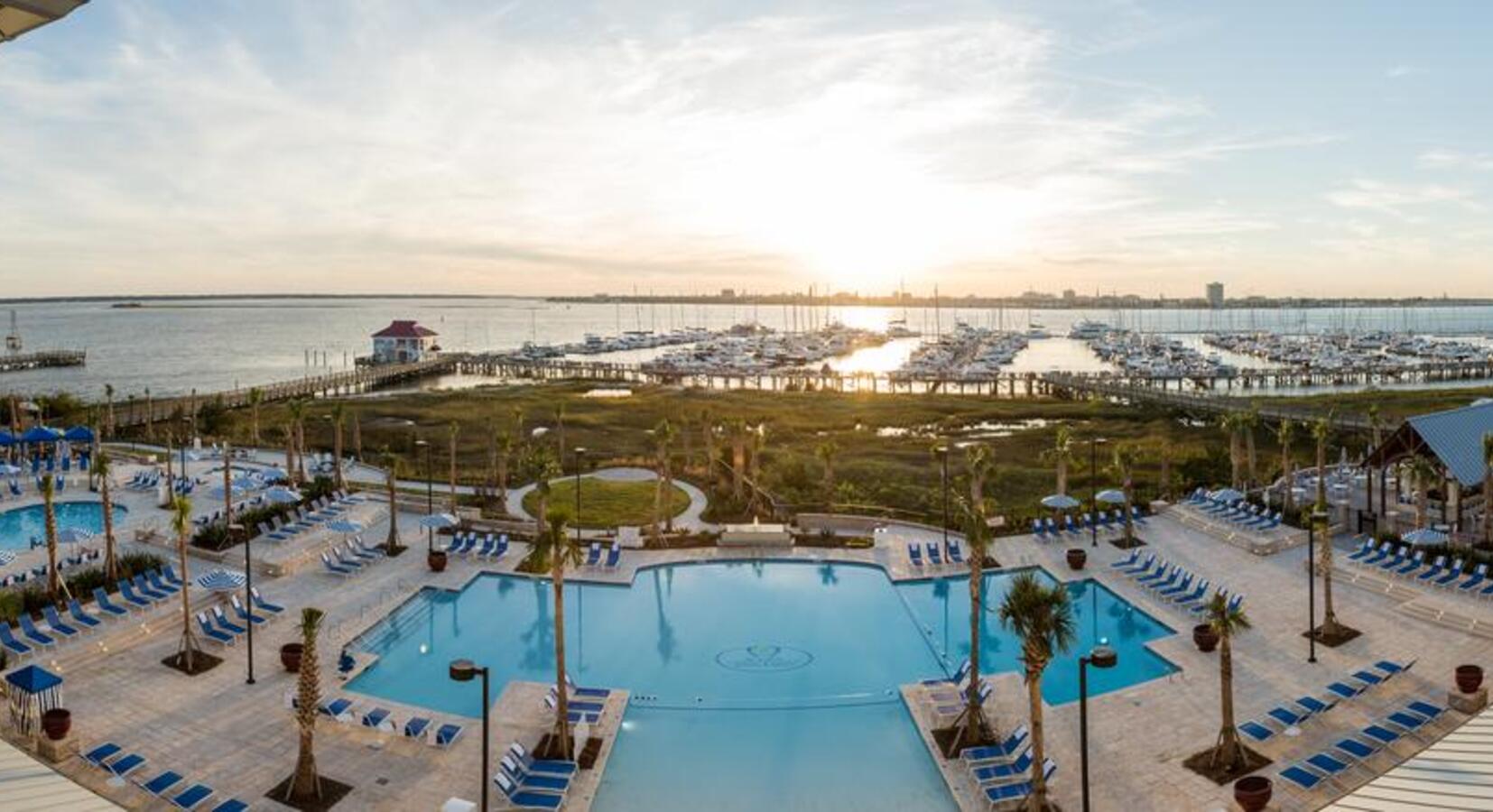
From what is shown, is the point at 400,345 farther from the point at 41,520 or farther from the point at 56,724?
the point at 56,724

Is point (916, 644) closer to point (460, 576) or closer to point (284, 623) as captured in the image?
point (460, 576)

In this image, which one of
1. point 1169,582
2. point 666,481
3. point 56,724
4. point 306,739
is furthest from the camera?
point 666,481

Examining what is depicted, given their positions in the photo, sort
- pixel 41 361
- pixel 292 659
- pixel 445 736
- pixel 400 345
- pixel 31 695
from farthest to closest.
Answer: pixel 41 361, pixel 400 345, pixel 292 659, pixel 31 695, pixel 445 736

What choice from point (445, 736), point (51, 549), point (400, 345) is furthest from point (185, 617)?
point (400, 345)

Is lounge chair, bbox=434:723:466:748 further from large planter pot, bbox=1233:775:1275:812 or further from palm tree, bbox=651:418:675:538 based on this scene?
palm tree, bbox=651:418:675:538

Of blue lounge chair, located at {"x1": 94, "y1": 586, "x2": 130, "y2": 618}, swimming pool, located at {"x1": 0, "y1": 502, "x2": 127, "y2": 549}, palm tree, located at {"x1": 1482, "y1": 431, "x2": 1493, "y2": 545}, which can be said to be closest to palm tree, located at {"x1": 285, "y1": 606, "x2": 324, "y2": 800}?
blue lounge chair, located at {"x1": 94, "y1": 586, "x2": 130, "y2": 618}

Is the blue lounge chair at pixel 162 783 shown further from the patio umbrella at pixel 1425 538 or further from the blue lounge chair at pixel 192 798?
the patio umbrella at pixel 1425 538
